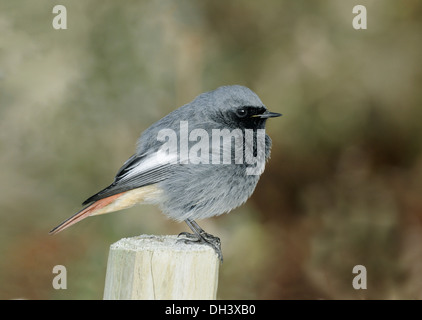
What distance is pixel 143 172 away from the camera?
3.93m

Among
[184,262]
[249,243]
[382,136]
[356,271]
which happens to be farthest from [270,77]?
[184,262]

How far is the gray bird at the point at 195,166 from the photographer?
3959 mm

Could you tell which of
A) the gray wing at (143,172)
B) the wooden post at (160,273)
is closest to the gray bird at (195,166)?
the gray wing at (143,172)

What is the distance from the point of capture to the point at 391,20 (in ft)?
20.8

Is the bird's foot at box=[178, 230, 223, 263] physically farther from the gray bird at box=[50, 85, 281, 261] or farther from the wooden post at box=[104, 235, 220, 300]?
the wooden post at box=[104, 235, 220, 300]

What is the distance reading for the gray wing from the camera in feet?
12.7

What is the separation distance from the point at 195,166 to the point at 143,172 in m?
0.38

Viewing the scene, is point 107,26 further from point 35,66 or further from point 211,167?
point 211,167

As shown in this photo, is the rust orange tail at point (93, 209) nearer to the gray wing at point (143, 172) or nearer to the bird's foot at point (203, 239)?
the gray wing at point (143, 172)

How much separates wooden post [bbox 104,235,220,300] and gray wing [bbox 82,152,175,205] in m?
0.63

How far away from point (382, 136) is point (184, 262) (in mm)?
3768

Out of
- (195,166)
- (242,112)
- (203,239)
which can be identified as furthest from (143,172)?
(242,112)

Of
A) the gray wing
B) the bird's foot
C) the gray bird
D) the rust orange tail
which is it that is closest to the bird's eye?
the gray bird

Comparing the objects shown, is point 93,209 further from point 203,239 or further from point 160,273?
point 160,273
